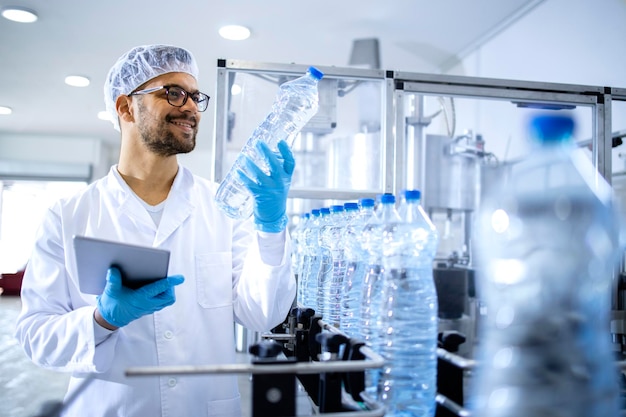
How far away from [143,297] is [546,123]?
0.77 meters

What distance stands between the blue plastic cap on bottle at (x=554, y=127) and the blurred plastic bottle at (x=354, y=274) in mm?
391

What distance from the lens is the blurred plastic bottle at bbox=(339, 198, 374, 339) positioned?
1.02m

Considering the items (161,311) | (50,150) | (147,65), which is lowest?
(161,311)

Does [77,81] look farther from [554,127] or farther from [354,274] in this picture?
[554,127]

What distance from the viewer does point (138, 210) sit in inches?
51.7

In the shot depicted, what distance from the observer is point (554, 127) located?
680 millimetres

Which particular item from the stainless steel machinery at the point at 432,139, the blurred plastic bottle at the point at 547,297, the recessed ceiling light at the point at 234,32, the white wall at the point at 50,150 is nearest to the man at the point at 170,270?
the stainless steel machinery at the point at 432,139

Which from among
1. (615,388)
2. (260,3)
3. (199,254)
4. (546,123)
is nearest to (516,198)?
(546,123)

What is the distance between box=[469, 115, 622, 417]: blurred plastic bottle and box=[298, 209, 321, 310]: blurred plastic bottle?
61cm

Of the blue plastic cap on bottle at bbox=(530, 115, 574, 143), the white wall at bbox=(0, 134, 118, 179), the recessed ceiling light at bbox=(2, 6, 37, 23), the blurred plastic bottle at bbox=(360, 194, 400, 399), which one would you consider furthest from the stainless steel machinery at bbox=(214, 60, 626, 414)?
the white wall at bbox=(0, 134, 118, 179)

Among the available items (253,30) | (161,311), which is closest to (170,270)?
(161,311)

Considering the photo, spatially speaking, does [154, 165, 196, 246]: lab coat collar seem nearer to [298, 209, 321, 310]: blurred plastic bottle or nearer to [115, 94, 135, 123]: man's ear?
[115, 94, 135, 123]: man's ear

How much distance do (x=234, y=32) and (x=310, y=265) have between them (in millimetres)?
2531

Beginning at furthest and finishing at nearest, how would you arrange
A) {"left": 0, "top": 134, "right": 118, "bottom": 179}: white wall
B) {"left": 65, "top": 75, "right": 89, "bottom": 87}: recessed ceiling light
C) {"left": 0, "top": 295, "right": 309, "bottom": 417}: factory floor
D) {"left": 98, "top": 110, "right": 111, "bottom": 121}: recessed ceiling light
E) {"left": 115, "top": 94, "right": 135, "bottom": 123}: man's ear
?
{"left": 0, "top": 134, "right": 118, "bottom": 179}: white wall → {"left": 98, "top": 110, "right": 111, "bottom": 121}: recessed ceiling light → {"left": 65, "top": 75, "right": 89, "bottom": 87}: recessed ceiling light → {"left": 0, "top": 295, "right": 309, "bottom": 417}: factory floor → {"left": 115, "top": 94, "right": 135, "bottom": 123}: man's ear
